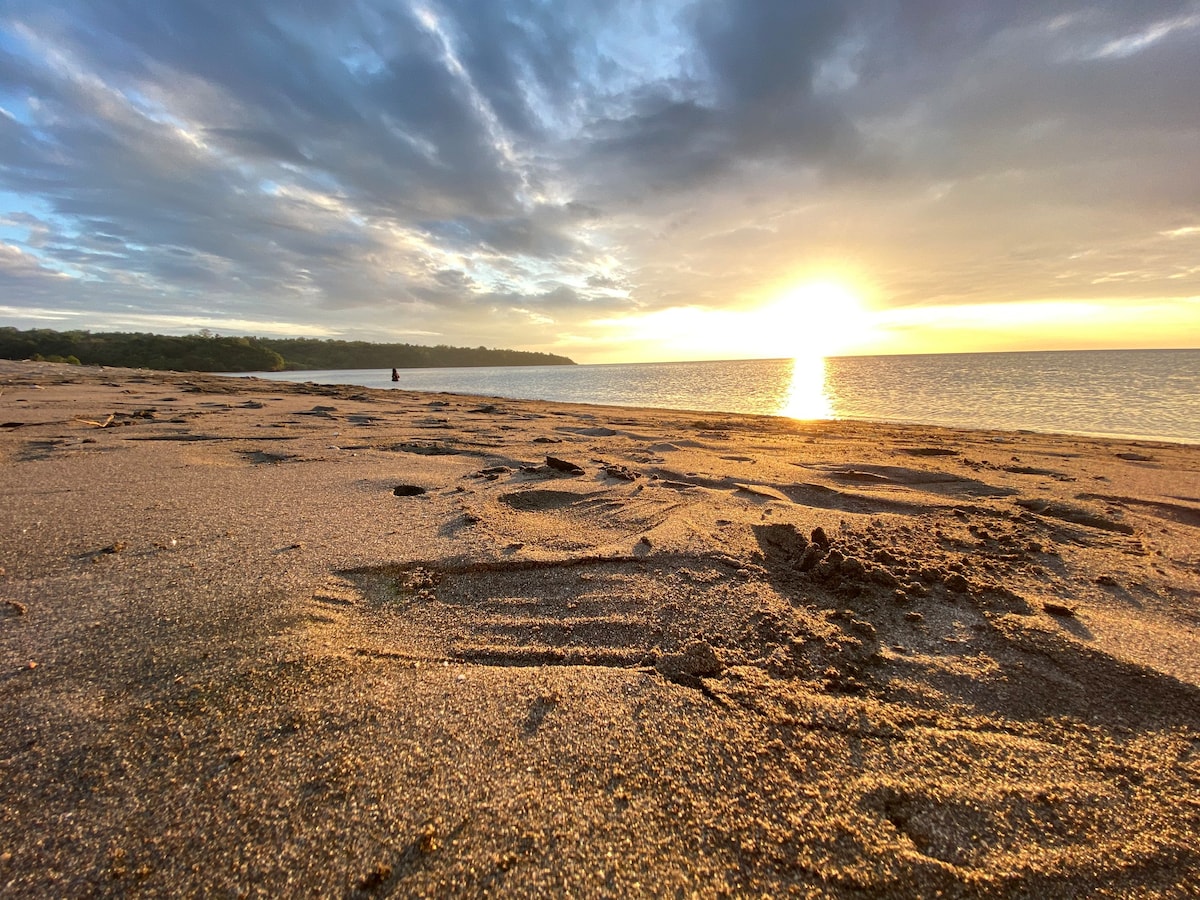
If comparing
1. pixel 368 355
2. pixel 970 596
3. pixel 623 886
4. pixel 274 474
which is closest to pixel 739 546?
pixel 970 596

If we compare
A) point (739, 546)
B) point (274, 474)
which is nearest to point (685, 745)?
point (739, 546)

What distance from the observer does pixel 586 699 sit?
168 cm

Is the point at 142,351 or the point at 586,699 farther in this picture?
the point at 142,351

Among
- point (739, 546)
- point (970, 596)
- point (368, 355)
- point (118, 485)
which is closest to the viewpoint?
point (970, 596)

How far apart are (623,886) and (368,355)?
92572 mm

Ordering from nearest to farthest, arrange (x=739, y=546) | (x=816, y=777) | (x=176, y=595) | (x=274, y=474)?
1. (x=816, y=777)
2. (x=176, y=595)
3. (x=739, y=546)
4. (x=274, y=474)

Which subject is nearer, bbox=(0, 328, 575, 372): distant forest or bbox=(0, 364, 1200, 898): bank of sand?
bbox=(0, 364, 1200, 898): bank of sand

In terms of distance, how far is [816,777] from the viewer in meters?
1.41

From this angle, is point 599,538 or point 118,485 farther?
point 118,485

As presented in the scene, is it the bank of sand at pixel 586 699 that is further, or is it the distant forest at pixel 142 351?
the distant forest at pixel 142 351

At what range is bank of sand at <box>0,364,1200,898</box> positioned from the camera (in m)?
1.16

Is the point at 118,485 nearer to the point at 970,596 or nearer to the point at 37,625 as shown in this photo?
the point at 37,625

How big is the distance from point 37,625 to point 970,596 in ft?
12.5

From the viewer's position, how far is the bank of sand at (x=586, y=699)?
3.80 ft
